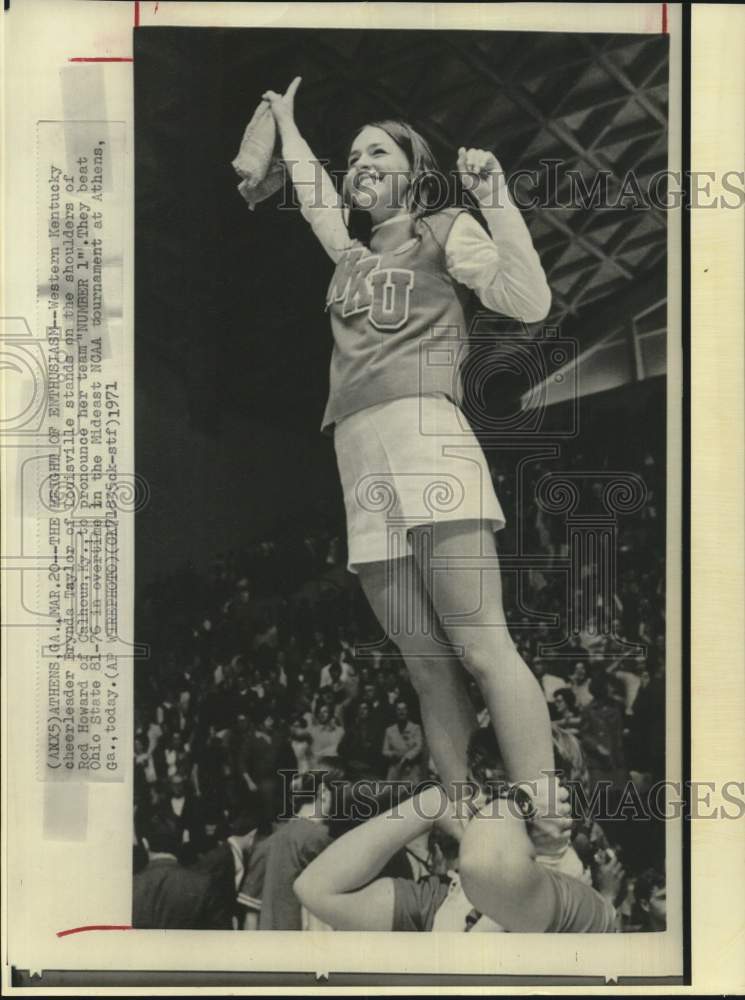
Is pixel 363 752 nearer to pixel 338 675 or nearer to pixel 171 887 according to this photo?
pixel 338 675

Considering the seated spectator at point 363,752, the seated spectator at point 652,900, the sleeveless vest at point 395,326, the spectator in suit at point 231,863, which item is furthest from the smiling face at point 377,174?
the seated spectator at point 652,900

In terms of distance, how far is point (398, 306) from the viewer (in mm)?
1826

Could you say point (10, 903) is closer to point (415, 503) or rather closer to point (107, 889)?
point (107, 889)

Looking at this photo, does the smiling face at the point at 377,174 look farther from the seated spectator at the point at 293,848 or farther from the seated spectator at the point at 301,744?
the seated spectator at the point at 293,848

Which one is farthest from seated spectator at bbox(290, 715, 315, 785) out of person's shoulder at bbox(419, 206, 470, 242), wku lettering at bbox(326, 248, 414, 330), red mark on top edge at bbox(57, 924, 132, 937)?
person's shoulder at bbox(419, 206, 470, 242)

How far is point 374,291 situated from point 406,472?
0.46 meters

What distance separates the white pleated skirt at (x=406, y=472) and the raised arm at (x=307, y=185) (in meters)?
0.44

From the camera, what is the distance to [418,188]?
6.07 feet

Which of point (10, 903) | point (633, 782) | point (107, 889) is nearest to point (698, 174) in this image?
point (633, 782)

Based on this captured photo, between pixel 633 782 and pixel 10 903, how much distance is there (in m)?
1.59

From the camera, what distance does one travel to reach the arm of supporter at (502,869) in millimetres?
1785

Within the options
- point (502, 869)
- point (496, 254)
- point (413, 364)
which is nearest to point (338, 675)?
point (502, 869)

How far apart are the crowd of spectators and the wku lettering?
0.45 m

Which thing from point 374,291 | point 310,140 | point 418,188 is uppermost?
point 310,140
